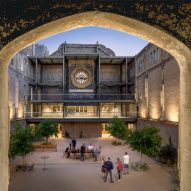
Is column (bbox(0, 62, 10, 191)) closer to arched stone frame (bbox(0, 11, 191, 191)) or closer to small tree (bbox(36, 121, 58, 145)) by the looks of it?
arched stone frame (bbox(0, 11, 191, 191))

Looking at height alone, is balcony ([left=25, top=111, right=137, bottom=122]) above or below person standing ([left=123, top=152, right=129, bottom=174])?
above

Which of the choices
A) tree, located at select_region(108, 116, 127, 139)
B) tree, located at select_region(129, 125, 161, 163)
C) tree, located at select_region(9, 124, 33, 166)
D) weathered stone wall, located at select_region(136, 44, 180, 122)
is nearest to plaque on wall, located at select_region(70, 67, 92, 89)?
weathered stone wall, located at select_region(136, 44, 180, 122)

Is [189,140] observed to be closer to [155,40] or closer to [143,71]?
[155,40]

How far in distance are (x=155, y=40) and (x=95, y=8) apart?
1918mm

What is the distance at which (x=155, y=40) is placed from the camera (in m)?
6.63

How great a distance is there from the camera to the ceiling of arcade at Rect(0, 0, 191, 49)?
5.64m

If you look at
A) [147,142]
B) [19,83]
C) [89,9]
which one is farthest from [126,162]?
[19,83]

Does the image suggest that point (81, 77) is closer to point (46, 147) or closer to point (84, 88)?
point (84, 88)

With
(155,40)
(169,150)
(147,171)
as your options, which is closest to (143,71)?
(169,150)

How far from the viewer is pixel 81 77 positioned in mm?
37656

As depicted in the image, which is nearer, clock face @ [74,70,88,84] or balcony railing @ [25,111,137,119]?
balcony railing @ [25,111,137,119]

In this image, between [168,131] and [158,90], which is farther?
[158,90]

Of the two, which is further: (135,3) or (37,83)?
(37,83)

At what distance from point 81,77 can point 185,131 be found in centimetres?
3202
